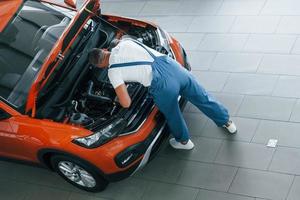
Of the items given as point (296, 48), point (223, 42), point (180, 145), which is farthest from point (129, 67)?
point (296, 48)

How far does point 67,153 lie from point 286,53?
10.2 ft

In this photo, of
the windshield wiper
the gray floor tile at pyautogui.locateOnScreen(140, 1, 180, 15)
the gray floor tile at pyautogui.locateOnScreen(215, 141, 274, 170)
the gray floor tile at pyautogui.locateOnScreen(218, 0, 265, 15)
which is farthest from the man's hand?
the gray floor tile at pyautogui.locateOnScreen(140, 1, 180, 15)

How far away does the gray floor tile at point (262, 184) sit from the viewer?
5.07m

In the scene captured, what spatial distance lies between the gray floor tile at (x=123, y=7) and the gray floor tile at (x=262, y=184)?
404 centimetres

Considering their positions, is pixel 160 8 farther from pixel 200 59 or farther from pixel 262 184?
pixel 262 184

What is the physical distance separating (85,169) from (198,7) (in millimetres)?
3795

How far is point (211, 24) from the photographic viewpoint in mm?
7664

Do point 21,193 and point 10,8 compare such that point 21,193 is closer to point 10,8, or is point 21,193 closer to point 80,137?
point 80,137

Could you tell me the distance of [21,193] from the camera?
596cm

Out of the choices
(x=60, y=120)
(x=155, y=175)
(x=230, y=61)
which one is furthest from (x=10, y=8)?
(x=230, y=61)

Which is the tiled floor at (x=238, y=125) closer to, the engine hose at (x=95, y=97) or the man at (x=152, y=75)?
the man at (x=152, y=75)

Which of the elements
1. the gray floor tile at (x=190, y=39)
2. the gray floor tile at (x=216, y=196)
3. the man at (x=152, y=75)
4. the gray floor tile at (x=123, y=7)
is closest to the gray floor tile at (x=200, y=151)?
the man at (x=152, y=75)

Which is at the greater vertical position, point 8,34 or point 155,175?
point 8,34

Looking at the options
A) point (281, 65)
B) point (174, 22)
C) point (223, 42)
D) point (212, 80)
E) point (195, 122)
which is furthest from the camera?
point (174, 22)
